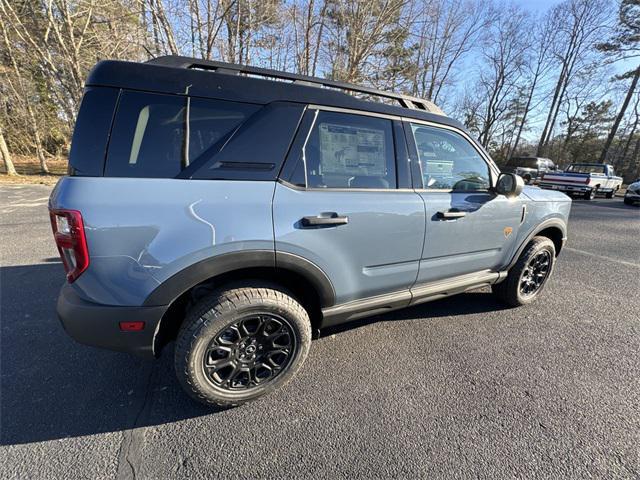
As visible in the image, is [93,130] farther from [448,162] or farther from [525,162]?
[525,162]

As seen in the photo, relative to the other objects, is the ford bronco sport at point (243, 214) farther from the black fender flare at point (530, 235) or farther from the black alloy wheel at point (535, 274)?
the black alloy wheel at point (535, 274)

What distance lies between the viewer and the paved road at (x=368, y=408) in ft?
5.32

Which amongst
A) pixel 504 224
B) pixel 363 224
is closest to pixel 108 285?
pixel 363 224

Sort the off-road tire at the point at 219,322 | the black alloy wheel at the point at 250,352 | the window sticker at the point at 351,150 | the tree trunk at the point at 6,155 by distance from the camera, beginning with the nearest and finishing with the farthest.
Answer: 1. the off-road tire at the point at 219,322
2. the black alloy wheel at the point at 250,352
3. the window sticker at the point at 351,150
4. the tree trunk at the point at 6,155

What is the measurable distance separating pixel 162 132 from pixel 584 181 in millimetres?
18054

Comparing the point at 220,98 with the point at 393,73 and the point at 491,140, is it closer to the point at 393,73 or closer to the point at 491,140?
the point at 393,73

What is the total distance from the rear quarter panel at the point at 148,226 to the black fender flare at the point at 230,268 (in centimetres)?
3

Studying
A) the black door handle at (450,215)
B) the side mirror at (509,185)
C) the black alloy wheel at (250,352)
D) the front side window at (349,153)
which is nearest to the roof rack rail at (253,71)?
the front side window at (349,153)

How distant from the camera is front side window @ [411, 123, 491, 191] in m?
2.41

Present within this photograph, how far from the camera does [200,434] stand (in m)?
1.78

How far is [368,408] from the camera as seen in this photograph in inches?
78.0

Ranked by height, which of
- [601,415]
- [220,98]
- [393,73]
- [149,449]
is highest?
[393,73]

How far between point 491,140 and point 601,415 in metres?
39.6

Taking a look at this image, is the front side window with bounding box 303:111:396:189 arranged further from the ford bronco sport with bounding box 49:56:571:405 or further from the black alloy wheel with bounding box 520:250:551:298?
the black alloy wheel with bounding box 520:250:551:298
